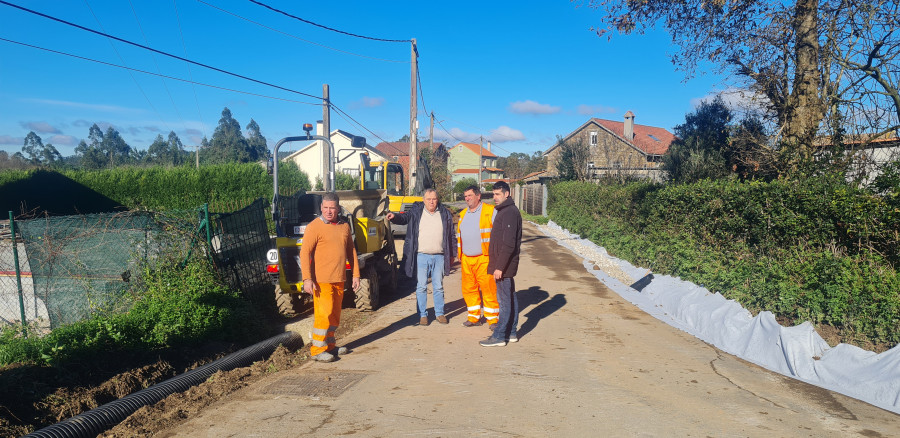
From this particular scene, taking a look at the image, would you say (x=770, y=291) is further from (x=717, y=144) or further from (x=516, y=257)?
(x=717, y=144)

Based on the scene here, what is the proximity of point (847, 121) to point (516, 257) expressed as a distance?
809cm

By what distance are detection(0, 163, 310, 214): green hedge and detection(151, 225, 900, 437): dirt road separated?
24.8 metres

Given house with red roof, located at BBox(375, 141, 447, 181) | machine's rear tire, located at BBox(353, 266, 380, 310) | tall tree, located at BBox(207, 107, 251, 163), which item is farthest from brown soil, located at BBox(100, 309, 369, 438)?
tall tree, located at BBox(207, 107, 251, 163)

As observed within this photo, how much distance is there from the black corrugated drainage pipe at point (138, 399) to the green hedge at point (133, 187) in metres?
24.2

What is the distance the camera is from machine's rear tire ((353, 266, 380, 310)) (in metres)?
9.02

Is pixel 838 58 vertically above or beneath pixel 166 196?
above

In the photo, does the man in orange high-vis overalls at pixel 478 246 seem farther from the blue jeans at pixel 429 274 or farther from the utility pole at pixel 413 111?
the utility pole at pixel 413 111

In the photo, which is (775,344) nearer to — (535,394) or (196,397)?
(535,394)

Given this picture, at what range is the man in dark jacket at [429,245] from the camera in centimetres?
760

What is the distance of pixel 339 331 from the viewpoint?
799cm

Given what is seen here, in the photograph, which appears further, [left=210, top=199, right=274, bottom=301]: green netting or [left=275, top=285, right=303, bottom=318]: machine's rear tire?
[left=275, top=285, right=303, bottom=318]: machine's rear tire

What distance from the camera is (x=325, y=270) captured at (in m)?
6.24

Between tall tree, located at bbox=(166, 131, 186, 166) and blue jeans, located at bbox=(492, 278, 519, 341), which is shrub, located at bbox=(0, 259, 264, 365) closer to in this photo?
blue jeans, located at bbox=(492, 278, 519, 341)

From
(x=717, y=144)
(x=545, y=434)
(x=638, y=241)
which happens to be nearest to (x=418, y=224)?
(x=545, y=434)
